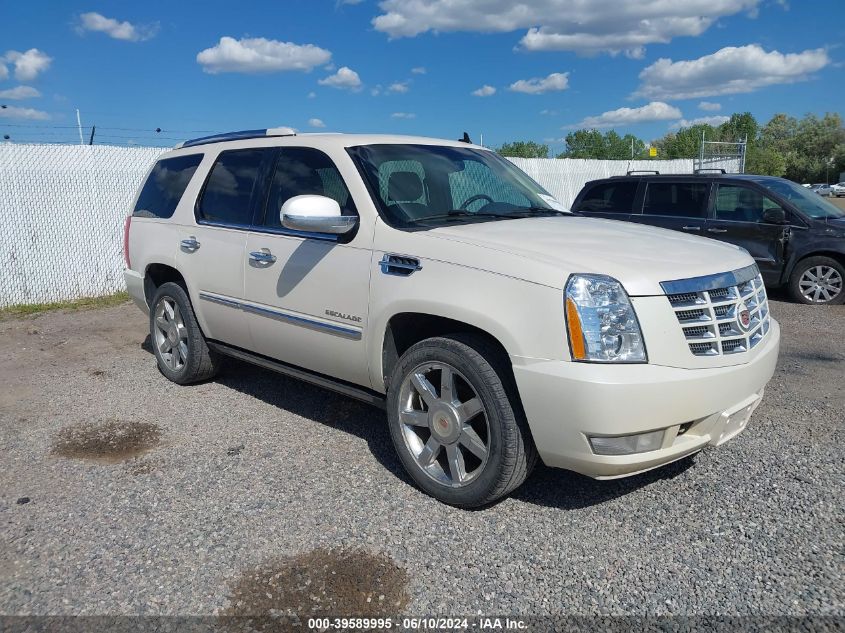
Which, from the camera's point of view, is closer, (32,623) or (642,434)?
(32,623)

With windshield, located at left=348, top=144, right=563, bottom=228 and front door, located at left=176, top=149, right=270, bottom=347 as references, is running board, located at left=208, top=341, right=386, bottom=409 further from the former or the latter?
windshield, located at left=348, top=144, right=563, bottom=228

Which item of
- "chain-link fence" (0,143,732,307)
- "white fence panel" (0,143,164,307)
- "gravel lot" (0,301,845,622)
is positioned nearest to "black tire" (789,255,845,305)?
"gravel lot" (0,301,845,622)

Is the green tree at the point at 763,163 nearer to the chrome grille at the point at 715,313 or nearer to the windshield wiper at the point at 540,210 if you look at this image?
the windshield wiper at the point at 540,210

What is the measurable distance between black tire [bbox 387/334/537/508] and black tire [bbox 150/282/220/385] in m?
2.55

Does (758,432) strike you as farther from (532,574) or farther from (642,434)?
(532,574)

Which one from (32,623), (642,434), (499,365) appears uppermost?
(499,365)

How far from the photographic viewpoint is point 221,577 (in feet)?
9.67

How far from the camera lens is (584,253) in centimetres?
323

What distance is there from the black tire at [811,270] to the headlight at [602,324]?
7208 millimetres

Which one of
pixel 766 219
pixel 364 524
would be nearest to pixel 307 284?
pixel 364 524

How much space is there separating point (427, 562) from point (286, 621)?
675 millimetres

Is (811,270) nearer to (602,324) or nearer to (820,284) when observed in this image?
(820,284)

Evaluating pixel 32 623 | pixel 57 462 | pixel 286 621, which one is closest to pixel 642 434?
pixel 286 621

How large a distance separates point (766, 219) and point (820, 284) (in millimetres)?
1074
